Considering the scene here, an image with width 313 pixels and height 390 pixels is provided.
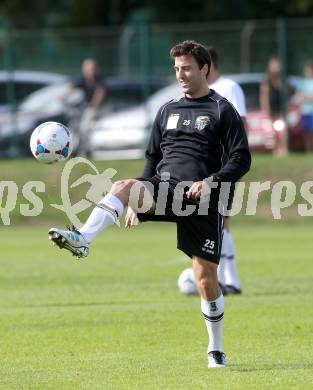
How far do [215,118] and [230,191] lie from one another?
680 mm

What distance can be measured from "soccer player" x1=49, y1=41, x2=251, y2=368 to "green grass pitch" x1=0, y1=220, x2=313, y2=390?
2.03 feet

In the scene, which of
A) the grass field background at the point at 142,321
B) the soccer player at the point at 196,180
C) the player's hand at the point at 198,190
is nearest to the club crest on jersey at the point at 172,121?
the soccer player at the point at 196,180

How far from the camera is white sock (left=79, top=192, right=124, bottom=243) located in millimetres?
7925

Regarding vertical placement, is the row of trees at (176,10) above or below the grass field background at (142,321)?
above

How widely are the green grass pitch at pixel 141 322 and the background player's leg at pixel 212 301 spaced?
0.56 feet

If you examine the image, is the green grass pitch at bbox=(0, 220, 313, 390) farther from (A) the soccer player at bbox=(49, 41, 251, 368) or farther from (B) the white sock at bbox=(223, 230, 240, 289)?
(A) the soccer player at bbox=(49, 41, 251, 368)

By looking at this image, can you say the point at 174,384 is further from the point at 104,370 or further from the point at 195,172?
the point at 195,172

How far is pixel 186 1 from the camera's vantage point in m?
36.7

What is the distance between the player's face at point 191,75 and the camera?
8266 mm

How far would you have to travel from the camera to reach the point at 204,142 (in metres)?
8.31

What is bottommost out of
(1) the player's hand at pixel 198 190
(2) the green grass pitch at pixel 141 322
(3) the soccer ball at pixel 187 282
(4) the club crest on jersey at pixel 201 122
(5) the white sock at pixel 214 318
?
(2) the green grass pitch at pixel 141 322

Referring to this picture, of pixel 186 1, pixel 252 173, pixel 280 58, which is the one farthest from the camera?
pixel 186 1

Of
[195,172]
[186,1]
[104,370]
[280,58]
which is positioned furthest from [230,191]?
[186,1]

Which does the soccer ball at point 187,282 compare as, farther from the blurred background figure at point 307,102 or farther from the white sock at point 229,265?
the blurred background figure at point 307,102
